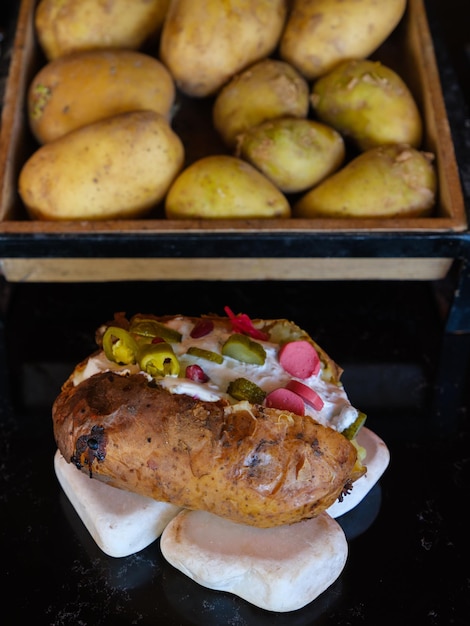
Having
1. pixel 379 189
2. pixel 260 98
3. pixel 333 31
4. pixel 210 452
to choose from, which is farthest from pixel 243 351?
pixel 333 31

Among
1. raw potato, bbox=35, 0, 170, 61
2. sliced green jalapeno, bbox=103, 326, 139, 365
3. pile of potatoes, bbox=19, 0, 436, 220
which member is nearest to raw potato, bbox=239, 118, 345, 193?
pile of potatoes, bbox=19, 0, 436, 220

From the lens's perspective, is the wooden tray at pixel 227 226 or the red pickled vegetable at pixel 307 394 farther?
the wooden tray at pixel 227 226

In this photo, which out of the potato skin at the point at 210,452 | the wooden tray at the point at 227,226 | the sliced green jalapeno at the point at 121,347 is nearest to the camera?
the potato skin at the point at 210,452

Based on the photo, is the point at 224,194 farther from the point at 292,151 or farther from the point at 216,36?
the point at 216,36

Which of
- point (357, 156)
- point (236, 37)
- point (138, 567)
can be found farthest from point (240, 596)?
point (236, 37)

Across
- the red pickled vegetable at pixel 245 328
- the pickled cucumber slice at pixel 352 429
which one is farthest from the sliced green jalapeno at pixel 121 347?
the pickled cucumber slice at pixel 352 429

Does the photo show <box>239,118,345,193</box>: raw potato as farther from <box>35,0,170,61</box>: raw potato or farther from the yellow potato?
<box>35,0,170,61</box>: raw potato

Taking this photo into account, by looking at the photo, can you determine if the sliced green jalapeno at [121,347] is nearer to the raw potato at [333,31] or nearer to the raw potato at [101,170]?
the raw potato at [101,170]

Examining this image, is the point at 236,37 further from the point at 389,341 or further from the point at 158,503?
the point at 158,503
